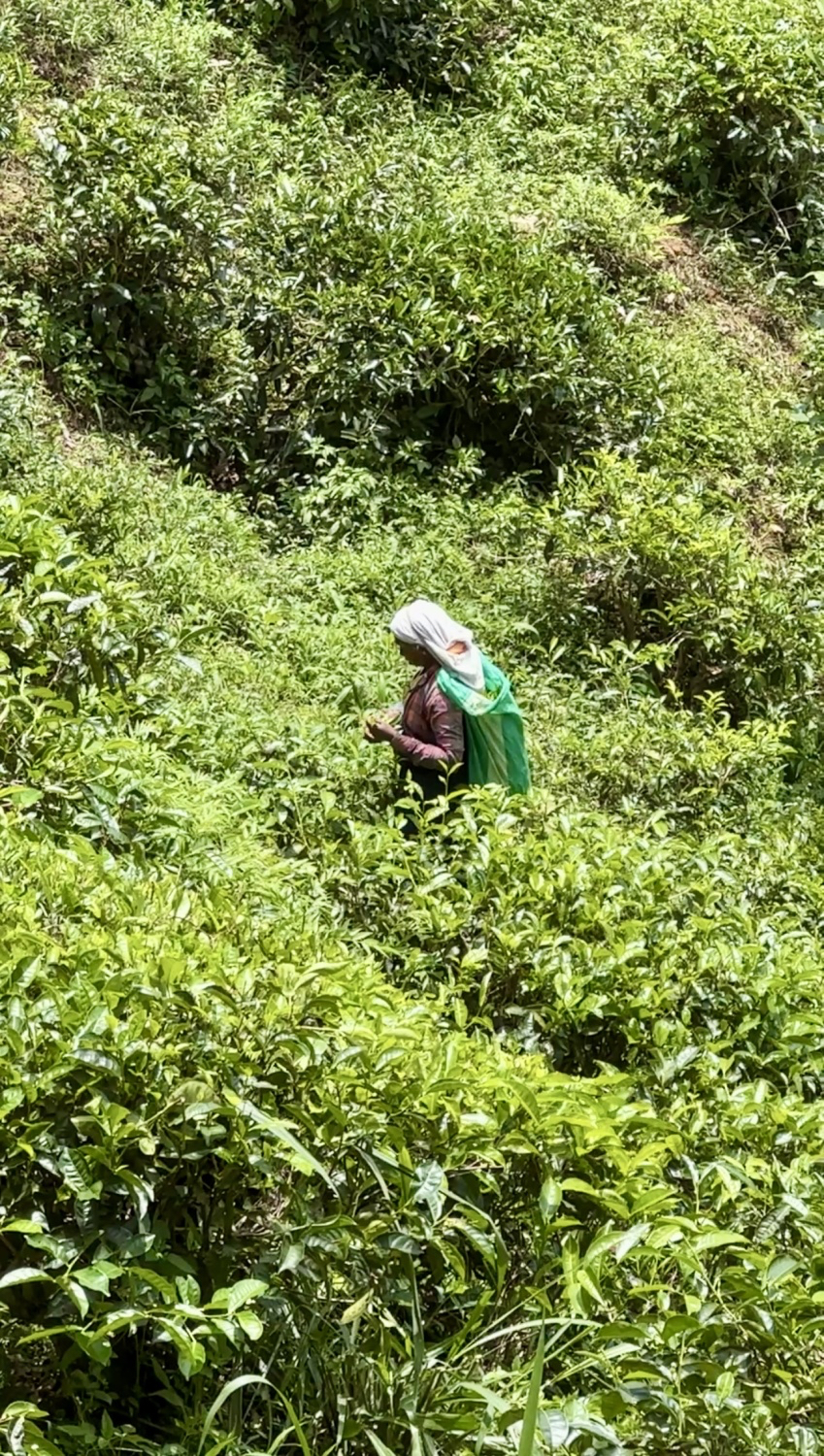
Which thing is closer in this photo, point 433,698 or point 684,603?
point 433,698

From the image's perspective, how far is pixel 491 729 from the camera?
179 inches

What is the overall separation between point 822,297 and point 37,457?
5.62 m

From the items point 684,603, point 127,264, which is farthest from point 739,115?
point 127,264

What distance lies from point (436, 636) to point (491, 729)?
1.13 feet

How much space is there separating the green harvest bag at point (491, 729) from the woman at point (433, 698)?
0.09ft

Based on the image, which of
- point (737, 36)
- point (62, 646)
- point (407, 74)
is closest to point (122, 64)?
point (407, 74)

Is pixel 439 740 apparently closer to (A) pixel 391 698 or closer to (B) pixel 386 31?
(A) pixel 391 698

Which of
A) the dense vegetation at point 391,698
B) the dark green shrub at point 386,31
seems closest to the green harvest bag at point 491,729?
the dense vegetation at point 391,698

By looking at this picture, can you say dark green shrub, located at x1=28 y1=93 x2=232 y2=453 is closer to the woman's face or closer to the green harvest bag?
the woman's face

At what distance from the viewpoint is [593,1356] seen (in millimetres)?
2340

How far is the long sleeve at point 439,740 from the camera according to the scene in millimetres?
4488

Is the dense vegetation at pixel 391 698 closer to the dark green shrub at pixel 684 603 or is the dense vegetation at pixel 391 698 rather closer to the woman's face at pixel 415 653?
the dark green shrub at pixel 684 603

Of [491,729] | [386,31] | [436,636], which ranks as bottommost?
[491,729]

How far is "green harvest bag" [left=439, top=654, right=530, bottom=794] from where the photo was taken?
4.47m
